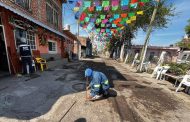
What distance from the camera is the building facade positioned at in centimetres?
555

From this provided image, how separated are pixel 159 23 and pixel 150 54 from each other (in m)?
9.13

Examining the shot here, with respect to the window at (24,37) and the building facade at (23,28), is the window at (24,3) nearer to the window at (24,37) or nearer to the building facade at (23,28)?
the building facade at (23,28)

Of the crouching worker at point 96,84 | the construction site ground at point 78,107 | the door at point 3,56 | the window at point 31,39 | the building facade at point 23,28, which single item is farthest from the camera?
the window at point 31,39

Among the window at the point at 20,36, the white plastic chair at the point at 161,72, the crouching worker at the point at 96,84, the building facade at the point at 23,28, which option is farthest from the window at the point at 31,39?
the white plastic chair at the point at 161,72

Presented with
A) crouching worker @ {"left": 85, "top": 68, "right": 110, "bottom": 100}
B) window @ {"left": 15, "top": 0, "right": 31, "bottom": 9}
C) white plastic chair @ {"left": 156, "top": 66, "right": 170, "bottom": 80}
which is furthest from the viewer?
white plastic chair @ {"left": 156, "top": 66, "right": 170, "bottom": 80}

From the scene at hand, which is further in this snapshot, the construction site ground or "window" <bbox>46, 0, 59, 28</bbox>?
"window" <bbox>46, 0, 59, 28</bbox>

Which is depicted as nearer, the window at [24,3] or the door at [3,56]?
the door at [3,56]

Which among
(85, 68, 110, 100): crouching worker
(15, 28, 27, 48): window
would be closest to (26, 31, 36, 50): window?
(15, 28, 27, 48): window

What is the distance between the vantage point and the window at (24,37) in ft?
20.8

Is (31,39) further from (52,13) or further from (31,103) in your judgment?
(31,103)

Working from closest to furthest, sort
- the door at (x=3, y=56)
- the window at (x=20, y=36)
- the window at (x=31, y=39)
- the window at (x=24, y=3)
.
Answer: the door at (x=3, y=56) < the window at (x=20, y=36) < the window at (x=24, y=3) < the window at (x=31, y=39)

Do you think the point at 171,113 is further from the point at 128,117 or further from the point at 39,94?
the point at 39,94

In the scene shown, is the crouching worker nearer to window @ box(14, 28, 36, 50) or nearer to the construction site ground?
the construction site ground

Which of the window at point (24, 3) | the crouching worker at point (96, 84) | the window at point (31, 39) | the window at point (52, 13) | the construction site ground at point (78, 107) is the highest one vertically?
the window at point (52, 13)
